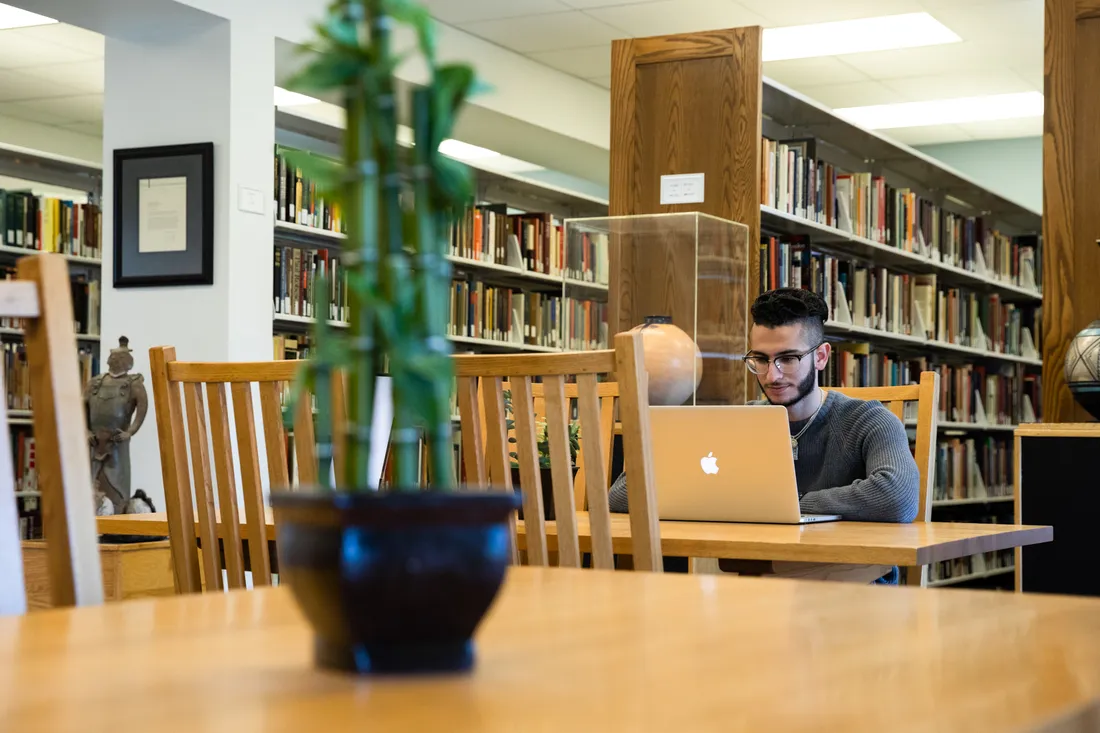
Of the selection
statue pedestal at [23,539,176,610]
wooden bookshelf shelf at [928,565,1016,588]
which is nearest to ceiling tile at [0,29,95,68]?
statue pedestal at [23,539,176,610]

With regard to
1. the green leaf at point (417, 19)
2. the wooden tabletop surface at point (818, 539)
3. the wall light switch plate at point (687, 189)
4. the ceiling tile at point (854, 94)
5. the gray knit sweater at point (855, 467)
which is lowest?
the wooden tabletop surface at point (818, 539)

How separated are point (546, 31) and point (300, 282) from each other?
168 cm

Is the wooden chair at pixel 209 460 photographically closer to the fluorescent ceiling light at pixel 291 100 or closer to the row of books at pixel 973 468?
the row of books at pixel 973 468

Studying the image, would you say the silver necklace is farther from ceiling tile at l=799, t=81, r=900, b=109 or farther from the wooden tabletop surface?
ceiling tile at l=799, t=81, r=900, b=109

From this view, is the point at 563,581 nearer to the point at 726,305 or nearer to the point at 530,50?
the point at 726,305

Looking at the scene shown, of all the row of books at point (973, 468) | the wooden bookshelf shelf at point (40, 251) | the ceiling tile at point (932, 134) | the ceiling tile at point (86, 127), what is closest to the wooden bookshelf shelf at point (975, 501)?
the row of books at point (973, 468)

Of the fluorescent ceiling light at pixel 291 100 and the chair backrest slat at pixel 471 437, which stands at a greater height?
→ the fluorescent ceiling light at pixel 291 100

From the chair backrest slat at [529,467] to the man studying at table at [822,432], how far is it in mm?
964

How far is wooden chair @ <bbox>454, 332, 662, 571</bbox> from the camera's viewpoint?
61.0 inches

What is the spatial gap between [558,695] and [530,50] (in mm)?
6110

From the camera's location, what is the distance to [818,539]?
1.91m

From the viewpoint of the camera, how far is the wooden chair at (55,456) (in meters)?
1.03

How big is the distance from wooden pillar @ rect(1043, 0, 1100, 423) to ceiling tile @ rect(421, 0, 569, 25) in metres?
2.38

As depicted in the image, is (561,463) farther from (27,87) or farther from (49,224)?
(27,87)
